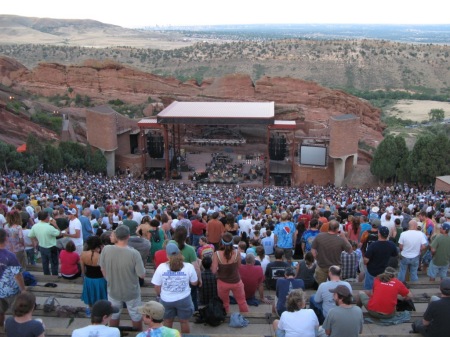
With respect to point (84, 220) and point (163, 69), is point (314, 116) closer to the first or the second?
point (84, 220)

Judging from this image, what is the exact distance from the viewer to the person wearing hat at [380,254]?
28.8ft

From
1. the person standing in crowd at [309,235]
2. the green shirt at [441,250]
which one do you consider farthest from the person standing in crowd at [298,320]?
the person standing in crowd at [309,235]

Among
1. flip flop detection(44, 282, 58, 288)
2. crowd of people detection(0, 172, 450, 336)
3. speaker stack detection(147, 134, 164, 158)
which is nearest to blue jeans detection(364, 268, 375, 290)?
crowd of people detection(0, 172, 450, 336)

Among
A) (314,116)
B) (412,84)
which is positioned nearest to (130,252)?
(314,116)

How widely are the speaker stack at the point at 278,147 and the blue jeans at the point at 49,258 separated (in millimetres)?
32801

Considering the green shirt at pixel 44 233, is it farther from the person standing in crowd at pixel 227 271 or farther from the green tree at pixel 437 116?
the green tree at pixel 437 116

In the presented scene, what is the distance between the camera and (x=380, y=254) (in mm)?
8820

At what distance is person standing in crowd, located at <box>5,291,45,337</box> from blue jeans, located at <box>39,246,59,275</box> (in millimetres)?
4178

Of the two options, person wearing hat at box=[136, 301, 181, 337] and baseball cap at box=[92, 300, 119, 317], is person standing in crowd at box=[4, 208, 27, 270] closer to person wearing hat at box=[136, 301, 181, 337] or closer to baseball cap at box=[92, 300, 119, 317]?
baseball cap at box=[92, 300, 119, 317]

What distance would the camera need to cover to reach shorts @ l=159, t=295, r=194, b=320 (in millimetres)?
6992

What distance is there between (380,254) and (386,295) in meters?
1.32

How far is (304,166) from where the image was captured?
132ft

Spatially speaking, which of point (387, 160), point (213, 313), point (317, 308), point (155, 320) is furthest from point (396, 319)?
point (387, 160)

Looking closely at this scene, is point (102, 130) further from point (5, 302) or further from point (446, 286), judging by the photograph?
point (446, 286)
